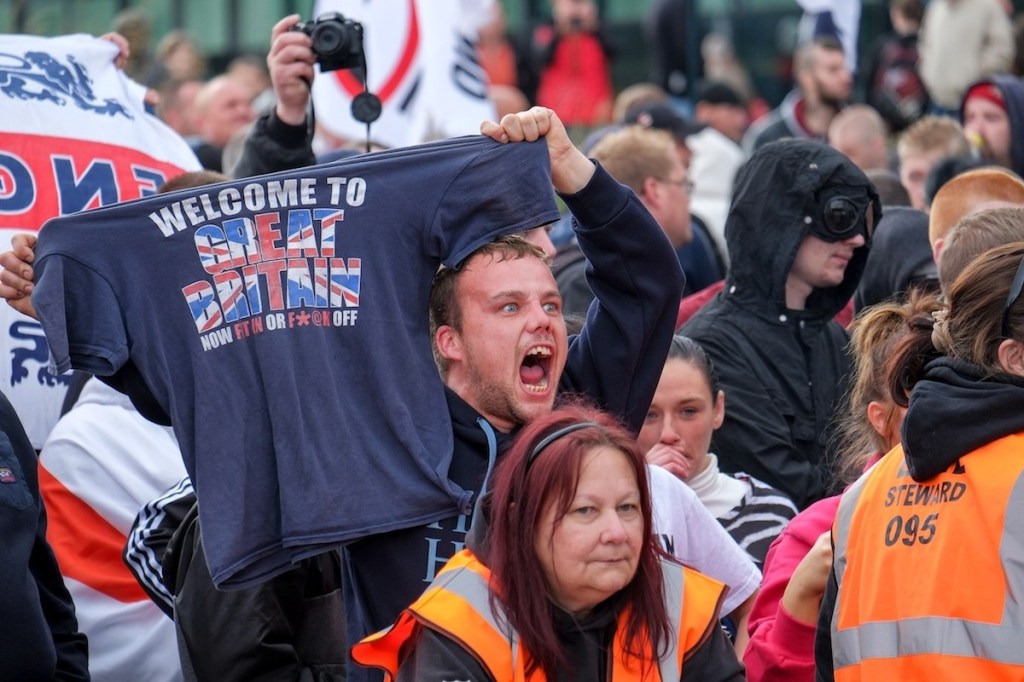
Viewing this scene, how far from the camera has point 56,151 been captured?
5.50m

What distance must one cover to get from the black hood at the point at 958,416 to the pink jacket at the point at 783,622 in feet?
1.93

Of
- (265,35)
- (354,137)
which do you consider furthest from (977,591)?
(265,35)

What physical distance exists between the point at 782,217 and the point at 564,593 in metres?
2.50

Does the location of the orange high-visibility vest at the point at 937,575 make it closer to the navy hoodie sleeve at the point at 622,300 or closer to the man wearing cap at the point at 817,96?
the navy hoodie sleeve at the point at 622,300

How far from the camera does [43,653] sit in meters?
4.12

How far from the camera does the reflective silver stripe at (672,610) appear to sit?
3318 millimetres

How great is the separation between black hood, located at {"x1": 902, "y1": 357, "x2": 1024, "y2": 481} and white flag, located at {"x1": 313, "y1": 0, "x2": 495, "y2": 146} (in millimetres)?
5583

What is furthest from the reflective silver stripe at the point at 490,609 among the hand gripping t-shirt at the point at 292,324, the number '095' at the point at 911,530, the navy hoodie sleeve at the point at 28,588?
the navy hoodie sleeve at the point at 28,588

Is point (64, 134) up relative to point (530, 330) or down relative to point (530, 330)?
up

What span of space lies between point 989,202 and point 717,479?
4.69 feet

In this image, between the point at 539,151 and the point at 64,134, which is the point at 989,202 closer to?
the point at 539,151

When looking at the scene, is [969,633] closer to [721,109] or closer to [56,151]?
[56,151]

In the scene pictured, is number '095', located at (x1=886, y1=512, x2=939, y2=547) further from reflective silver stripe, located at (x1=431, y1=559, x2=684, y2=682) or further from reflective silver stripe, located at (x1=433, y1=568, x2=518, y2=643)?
reflective silver stripe, located at (x1=433, y1=568, x2=518, y2=643)

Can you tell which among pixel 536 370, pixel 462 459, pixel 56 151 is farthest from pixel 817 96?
pixel 462 459
